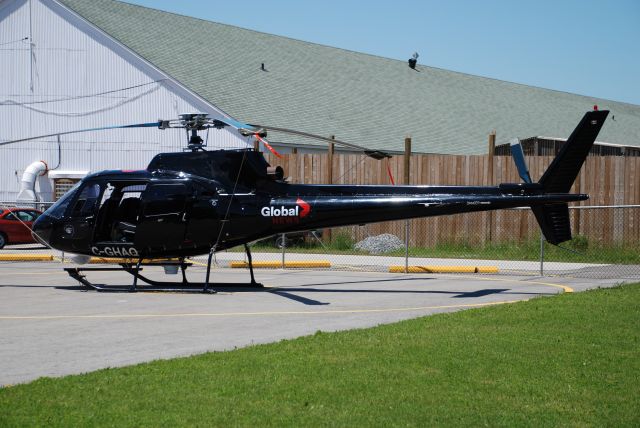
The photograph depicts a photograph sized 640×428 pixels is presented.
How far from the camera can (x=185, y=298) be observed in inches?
627

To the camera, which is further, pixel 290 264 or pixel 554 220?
pixel 290 264

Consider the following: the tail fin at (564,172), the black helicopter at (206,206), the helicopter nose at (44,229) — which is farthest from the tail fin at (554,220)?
the helicopter nose at (44,229)

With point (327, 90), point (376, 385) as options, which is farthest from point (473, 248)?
point (376, 385)

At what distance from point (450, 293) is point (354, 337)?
19.8ft

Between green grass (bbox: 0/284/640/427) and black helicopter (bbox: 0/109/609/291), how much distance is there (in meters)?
5.14

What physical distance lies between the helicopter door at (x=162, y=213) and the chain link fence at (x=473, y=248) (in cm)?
638

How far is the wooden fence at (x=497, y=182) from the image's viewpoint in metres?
25.2

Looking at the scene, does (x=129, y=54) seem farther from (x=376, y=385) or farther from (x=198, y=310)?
(x=376, y=385)

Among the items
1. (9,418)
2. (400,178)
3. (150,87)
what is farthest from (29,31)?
(9,418)

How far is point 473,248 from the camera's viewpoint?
26406 mm

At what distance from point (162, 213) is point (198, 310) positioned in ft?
9.12

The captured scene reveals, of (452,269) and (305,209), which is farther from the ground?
(305,209)

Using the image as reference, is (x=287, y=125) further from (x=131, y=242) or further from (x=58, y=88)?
(x=131, y=242)

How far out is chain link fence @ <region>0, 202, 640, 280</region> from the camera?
22.2 meters
